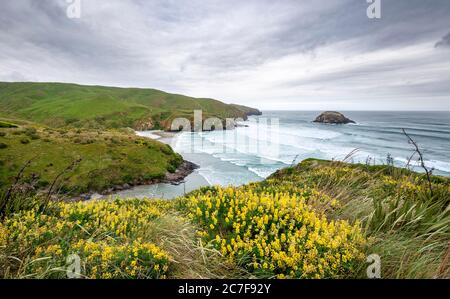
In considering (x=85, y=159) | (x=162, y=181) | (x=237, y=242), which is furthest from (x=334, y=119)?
(x=237, y=242)

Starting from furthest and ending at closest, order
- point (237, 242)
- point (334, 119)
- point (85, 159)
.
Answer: point (334, 119) < point (85, 159) < point (237, 242)

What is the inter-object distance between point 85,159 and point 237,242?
53.0m

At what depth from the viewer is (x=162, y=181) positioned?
47.4 metres

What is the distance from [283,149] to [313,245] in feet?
226

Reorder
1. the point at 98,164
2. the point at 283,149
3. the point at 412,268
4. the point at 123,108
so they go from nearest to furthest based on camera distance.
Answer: the point at 412,268
the point at 98,164
the point at 283,149
the point at 123,108

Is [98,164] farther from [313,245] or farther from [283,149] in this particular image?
[313,245]

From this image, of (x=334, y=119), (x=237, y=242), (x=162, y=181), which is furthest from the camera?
(x=334, y=119)

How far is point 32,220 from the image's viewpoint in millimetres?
4574

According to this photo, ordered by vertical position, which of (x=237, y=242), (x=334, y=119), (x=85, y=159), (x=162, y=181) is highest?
(x=334, y=119)

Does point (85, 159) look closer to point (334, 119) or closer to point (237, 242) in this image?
point (237, 242)

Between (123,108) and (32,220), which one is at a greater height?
(123,108)
